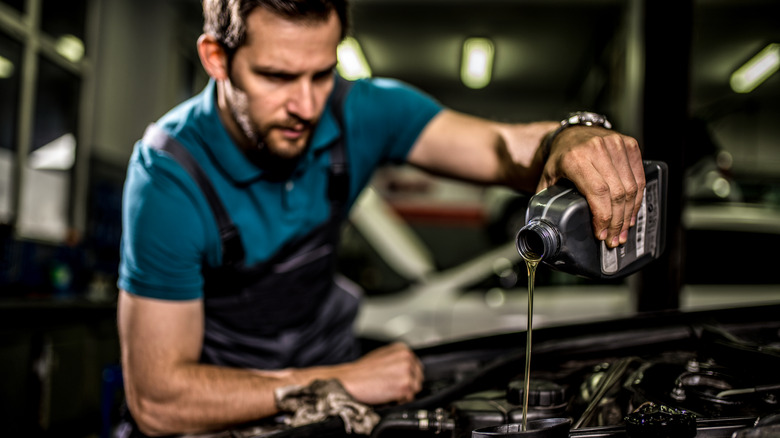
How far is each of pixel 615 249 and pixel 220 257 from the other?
2.58 ft

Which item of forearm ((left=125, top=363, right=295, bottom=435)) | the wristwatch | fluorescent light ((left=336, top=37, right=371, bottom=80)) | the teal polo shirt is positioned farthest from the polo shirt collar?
fluorescent light ((left=336, top=37, right=371, bottom=80))

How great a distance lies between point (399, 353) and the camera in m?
1.19

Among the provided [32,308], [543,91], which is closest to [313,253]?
[32,308]

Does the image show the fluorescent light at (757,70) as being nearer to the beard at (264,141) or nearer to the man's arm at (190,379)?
the beard at (264,141)

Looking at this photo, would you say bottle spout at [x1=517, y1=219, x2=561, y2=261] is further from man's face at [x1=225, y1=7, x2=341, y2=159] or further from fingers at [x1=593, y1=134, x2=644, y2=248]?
man's face at [x1=225, y1=7, x2=341, y2=159]

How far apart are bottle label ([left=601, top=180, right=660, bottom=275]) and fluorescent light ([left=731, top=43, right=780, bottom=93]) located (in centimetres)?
522

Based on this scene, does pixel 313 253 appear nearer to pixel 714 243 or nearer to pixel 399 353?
pixel 399 353

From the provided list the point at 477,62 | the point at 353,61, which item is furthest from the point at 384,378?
the point at 477,62

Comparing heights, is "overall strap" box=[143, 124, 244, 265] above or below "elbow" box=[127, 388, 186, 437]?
above

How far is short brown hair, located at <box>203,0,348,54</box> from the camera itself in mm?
1141

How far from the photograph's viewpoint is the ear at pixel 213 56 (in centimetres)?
121

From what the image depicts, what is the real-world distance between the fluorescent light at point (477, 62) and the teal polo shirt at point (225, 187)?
21.0 ft

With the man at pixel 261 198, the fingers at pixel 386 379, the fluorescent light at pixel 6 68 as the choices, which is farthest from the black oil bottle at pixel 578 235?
the fluorescent light at pixel 6 68

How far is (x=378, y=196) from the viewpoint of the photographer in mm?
5062
